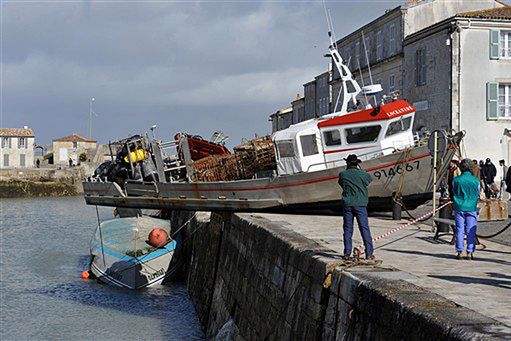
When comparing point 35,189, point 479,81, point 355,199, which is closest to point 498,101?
point 479,81

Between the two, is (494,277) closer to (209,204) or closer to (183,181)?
(209,204)

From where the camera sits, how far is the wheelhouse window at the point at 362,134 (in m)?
18.9

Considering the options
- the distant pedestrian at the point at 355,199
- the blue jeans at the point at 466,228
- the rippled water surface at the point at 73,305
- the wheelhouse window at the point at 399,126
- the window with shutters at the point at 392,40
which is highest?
the window with shutters at the point at 392,40

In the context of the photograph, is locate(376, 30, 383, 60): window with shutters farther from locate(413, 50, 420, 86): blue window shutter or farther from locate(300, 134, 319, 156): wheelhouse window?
locate(300, 134, 319, 156): wheelhouse window

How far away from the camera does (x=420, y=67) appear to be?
3494 cm

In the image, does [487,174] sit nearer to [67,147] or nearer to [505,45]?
[505,45]

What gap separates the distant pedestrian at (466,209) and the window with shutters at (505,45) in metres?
22.9

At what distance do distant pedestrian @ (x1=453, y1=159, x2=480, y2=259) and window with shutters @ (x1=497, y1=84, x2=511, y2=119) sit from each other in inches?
882

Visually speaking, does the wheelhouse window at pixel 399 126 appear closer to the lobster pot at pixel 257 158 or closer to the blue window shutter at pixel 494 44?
the lobster pot at pixel 257 158

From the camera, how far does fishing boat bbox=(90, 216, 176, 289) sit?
76.4 ft

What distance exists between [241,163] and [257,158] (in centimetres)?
52

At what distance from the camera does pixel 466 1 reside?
38250 millimetres

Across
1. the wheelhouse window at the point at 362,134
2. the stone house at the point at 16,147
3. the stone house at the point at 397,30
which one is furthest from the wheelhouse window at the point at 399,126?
the stone house at the point at 16,147

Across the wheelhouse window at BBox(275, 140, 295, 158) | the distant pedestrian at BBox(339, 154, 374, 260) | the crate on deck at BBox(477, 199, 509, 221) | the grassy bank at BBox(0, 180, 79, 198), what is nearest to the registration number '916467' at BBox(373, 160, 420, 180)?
the wheelhouse window at BBox(275, 140, 295, 158)
